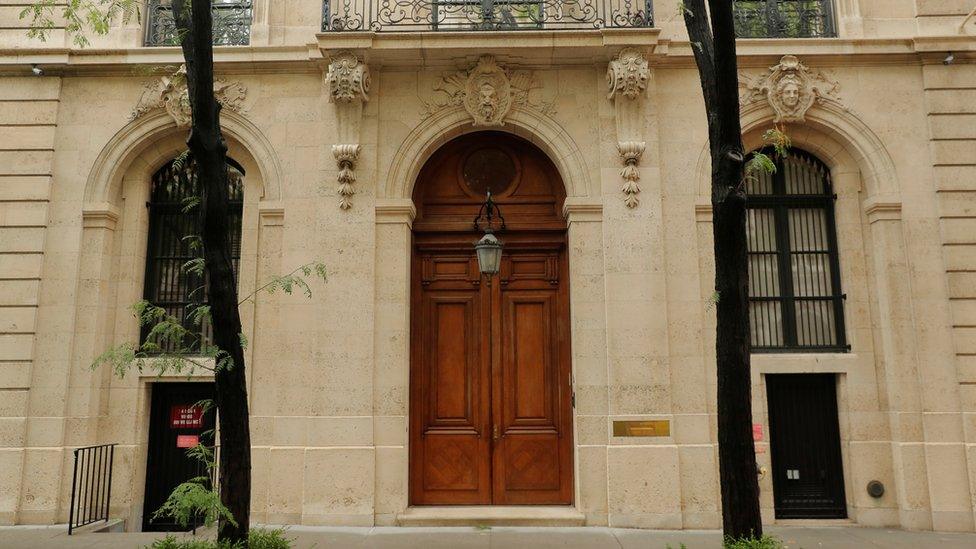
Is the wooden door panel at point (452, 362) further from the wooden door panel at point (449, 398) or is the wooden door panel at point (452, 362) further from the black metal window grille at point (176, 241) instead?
the black metal window grille at point (176, 241)

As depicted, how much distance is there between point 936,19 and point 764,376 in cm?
640

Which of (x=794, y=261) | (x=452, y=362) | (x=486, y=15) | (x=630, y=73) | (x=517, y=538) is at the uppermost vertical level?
(x=486, y=15)

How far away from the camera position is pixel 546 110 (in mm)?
10438

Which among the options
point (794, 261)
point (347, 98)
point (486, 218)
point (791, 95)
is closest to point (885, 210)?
point (794, 261)

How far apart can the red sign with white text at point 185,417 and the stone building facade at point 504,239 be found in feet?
1.27

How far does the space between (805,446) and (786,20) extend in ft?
22.5

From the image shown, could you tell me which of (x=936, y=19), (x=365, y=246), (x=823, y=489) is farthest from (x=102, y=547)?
(x=936, y=19)

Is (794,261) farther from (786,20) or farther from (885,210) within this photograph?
(786,20)

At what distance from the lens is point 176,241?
35.8ft

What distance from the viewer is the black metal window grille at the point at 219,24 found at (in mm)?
10916

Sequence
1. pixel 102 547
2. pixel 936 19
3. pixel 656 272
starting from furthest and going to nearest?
pixel 936 19, pixel 656 272, pixel 102 547

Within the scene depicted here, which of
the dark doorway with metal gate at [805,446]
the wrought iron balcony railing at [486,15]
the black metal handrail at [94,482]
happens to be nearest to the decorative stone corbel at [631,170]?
the wrought iron balcony railing at [486,15]

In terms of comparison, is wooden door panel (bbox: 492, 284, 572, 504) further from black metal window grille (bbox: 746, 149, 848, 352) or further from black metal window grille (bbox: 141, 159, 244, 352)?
black metal window grille (bbox: 141, 159, 244, 352)

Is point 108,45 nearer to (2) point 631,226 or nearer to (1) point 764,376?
(2) point 631,226
